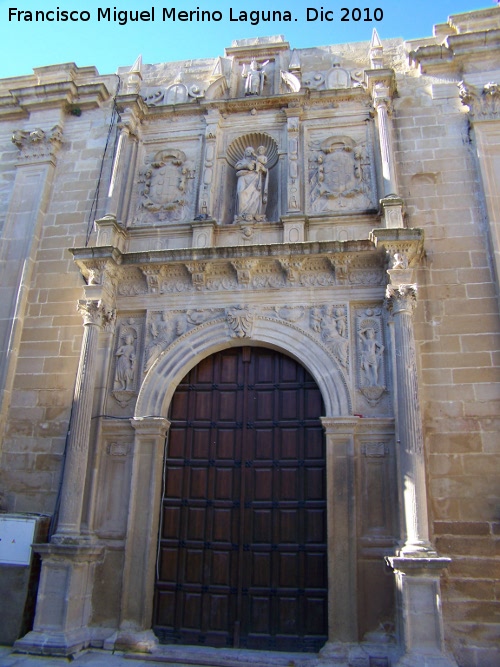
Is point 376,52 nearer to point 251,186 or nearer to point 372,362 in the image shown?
point 251,186

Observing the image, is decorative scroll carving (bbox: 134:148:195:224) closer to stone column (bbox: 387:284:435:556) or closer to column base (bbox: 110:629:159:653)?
stone column (bbox: 387:284:435:556)

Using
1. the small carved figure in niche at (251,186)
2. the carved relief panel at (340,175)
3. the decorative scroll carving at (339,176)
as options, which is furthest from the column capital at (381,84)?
the small carved figure in niche at (251,186)

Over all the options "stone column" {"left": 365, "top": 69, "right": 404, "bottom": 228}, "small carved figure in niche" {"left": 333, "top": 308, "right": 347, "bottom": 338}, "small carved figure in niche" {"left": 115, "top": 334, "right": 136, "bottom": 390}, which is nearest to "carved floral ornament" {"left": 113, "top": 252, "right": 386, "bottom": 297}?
"small carved figure in niche" {"left": 333, "top": 308, "right": 347, "bottom": 338}

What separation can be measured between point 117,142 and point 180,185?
1.32 metres

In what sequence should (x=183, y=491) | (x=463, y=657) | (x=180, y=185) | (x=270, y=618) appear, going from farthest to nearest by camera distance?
(x=180, y=185) < (x=183, y=491) < (x=270, y=618) < (x=463, y=657)

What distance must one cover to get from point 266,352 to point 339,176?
2969 millimetres

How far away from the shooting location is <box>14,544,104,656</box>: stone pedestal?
6.43 m

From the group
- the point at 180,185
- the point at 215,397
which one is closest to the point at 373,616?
the point at 215,397

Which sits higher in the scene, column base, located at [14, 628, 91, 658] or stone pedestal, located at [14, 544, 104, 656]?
stone pedestal, located at [14, 544, 104, 656]

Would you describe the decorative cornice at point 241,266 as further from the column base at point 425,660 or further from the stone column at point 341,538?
the column base at point 425,660

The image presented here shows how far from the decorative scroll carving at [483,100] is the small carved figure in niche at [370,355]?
12.3ft

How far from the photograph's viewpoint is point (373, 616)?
257 inches

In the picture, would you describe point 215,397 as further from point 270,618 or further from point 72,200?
point 72,200

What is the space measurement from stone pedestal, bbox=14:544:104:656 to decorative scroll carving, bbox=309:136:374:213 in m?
5.70
